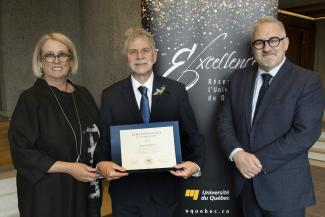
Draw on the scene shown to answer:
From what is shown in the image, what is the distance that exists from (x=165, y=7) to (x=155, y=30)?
0.18 metres

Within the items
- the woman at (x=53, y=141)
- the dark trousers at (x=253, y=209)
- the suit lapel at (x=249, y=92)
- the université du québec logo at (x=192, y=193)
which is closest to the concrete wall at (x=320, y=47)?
the université du québec logo at (x=192, y=193)

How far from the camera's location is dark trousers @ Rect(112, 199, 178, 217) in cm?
168

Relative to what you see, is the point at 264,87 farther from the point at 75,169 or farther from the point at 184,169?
the point at 75,169

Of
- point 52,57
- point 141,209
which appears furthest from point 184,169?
point 52,57

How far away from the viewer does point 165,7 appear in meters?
2.29

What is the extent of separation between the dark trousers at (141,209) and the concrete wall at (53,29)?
2.63 metres

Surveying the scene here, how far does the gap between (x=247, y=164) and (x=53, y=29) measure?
14.3ft

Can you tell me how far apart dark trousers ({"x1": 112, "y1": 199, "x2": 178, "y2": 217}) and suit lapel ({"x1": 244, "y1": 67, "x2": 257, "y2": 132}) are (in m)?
0.65

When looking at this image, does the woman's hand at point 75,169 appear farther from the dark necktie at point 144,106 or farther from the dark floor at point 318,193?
the dark floor at point 318,193

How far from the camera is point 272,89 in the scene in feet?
5.54

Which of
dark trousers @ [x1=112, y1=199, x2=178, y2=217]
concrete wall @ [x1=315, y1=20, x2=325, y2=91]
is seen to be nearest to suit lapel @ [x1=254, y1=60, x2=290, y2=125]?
dark trousers @ [x1=112, y1=199, x2=178, y2=217]

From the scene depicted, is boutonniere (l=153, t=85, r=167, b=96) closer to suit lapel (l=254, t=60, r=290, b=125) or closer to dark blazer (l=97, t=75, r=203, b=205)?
dark blazer (l=97, t=75, r=203, b=205)

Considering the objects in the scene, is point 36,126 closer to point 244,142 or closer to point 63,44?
point 63,44

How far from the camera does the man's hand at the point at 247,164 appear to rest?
5.45ft
